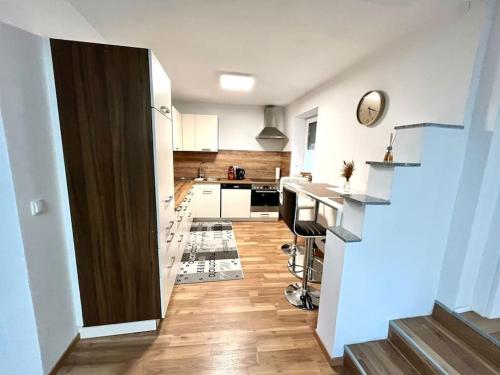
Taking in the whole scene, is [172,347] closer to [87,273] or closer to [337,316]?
[87,273]

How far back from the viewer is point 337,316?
56.3 inches

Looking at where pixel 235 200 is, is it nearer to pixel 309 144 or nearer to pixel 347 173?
pixel 309 144

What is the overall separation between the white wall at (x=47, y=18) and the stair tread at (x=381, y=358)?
285 cm

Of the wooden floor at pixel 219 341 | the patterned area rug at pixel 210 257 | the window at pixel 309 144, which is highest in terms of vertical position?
the window at pixel 309 144

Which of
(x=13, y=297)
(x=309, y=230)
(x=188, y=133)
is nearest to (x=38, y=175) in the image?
(x=13, y=297)

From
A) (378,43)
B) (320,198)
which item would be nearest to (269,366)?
(320,198)

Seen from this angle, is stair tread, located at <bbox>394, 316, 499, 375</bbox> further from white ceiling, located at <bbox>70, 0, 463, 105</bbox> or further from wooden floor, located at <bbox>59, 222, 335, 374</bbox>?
Result: white ceiling, located at <bbox>70, 0, 463, 105</bbox>

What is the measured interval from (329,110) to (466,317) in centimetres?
251

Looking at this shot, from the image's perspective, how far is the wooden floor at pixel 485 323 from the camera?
1279 mm

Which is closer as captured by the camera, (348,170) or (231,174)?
(348,170)

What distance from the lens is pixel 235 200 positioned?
174 inches

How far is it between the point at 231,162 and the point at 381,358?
4.09 meters

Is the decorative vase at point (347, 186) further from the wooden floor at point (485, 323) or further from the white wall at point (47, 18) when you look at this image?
the white wall at point (47, 18)

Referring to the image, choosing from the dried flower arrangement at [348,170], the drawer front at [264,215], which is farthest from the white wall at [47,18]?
the drawer front at [264,215]
